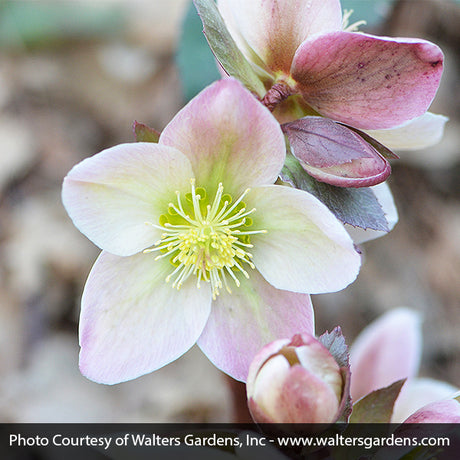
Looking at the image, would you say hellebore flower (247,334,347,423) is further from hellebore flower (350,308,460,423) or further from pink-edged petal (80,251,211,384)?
hellebore flower (350,308,460,423)

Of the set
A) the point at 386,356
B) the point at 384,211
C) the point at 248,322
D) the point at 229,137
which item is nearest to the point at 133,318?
the point at 248,322

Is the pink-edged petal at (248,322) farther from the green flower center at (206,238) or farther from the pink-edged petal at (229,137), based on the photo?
the pink-edged petal at (229,137)

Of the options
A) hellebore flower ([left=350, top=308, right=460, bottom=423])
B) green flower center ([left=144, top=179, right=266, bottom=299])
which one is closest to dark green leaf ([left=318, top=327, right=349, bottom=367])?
green flower center ([left=144, top=179, right=266, bottom=299])

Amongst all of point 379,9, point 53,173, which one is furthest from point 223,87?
point 53,173

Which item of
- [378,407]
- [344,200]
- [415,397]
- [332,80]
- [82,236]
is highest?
[332,80]

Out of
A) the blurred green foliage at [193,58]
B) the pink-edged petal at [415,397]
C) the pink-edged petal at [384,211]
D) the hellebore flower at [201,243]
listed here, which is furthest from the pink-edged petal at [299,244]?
the blurred green foliage at [193,58]

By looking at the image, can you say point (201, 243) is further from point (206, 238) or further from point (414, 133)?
point (414, 133)
